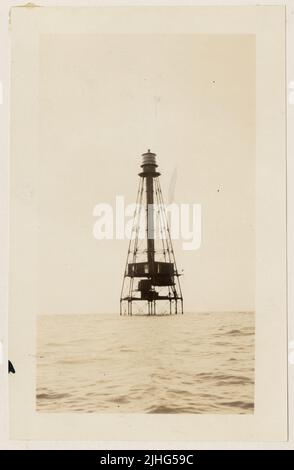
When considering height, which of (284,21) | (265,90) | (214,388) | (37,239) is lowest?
(214,388)

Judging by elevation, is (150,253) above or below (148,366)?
above

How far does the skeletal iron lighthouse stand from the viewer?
3.14 m

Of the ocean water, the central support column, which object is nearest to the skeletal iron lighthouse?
the central support column

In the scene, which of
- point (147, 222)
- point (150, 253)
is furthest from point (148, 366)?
point (147, 222)

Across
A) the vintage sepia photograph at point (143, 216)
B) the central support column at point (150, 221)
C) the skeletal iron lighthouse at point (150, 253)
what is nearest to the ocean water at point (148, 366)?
the vintage sepia photograph at point (143, 216)

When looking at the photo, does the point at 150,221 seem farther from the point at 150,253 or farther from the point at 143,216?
the point at 150,253

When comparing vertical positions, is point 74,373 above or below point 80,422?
above

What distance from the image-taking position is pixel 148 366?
10.2ft

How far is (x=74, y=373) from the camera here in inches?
124

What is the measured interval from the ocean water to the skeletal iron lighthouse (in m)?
0.13

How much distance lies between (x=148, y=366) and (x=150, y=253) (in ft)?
2.15
